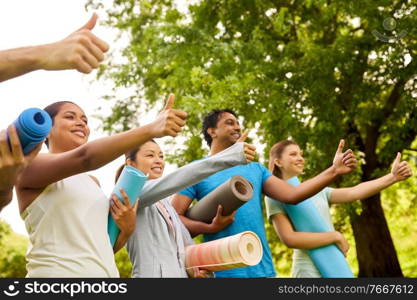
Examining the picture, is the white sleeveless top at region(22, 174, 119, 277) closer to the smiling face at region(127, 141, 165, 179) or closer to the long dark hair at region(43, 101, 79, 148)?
the long dark hair at region(43, 101, 79, 148)

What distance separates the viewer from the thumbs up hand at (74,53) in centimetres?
162

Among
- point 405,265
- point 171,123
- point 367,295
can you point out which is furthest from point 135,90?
point 171,123

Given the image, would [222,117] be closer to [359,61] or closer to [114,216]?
[114,216]

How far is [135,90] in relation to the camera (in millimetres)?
11898

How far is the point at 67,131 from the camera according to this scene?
2820mm

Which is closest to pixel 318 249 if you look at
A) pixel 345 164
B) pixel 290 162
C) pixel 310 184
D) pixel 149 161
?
pixel 310 184

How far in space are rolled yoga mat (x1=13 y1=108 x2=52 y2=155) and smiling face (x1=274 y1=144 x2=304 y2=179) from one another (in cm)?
257

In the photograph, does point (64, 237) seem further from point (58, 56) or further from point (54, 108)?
point (58, 56)

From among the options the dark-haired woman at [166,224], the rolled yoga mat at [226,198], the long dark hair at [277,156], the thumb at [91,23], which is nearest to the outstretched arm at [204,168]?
the dark-haired woman at [166,224]

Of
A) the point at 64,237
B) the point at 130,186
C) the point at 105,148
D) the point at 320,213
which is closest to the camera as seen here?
the point at 105,148

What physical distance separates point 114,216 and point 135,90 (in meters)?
9.35

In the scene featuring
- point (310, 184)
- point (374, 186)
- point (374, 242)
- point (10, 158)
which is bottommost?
point (10, 158)

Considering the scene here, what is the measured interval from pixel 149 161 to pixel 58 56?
182cm

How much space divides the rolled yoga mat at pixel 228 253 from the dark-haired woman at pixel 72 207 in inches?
22.0
